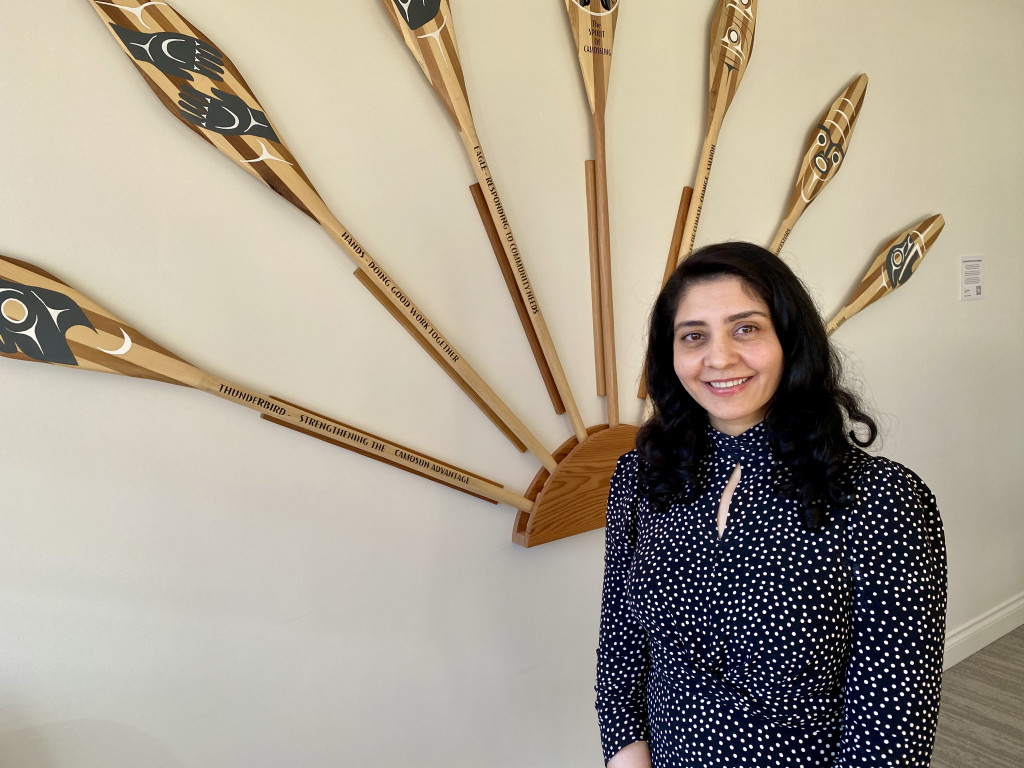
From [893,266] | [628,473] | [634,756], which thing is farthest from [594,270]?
[893,266]

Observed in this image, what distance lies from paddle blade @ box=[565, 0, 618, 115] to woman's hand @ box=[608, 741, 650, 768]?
1.25 metres

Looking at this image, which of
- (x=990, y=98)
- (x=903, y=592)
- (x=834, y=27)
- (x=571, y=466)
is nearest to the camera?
(x=903, y=592)

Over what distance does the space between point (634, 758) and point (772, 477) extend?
53 cm

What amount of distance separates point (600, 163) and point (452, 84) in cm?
40

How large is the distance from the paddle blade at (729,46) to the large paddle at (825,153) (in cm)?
36

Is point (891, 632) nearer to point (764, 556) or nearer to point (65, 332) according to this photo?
point (764, 556)

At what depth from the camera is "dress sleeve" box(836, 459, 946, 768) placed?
0.98 meters

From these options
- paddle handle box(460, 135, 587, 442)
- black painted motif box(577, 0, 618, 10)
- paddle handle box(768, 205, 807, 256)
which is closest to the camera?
paddle handle box(460, 135, 587, 442)

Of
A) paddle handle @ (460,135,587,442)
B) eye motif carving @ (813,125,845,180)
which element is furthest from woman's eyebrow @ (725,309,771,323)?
eye motif carving @ (813,125,845,180)

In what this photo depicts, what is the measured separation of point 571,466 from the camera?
1692 mm

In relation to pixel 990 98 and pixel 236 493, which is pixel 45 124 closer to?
pixel 236 493

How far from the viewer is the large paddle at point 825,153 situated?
212 cm

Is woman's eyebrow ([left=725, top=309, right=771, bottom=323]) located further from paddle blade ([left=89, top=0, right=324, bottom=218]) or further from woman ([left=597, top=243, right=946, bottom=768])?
paddle blade ([left=89, top=0, right=324, bottom=218])

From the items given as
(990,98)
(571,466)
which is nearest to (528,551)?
(571,466)
